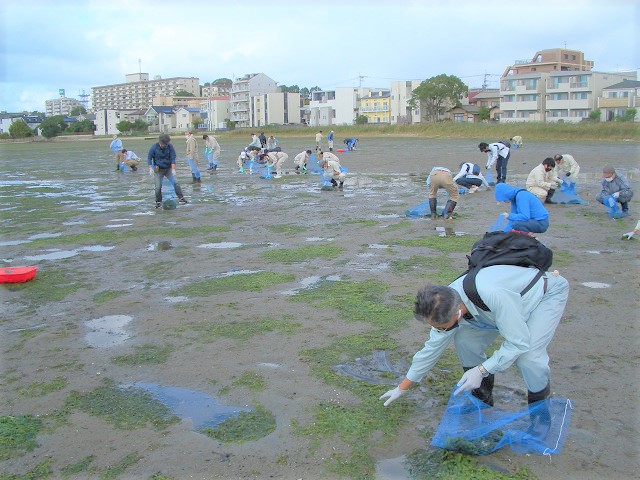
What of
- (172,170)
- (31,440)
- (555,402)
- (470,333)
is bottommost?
(31,440)

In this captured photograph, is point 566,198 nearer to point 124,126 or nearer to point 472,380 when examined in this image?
point 472,380

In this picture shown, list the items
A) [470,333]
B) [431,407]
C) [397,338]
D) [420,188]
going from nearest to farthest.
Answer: [470,333]
[431,407]
[397,338]
[420,188]

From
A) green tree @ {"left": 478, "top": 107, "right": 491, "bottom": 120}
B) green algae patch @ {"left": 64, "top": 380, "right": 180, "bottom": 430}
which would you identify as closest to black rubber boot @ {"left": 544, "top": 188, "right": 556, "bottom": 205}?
green algae patch @ {"left": 64, "top": 380, "right": 180, "bottom": 430}

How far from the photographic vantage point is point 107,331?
19.1 feet

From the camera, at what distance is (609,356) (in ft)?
16.2

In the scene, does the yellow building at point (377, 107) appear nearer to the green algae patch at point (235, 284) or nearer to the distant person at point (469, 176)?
the distant person at point (469, 176)

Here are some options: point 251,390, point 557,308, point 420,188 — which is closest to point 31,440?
point 251,390

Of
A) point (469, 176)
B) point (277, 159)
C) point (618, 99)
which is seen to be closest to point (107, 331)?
point (469, 176)

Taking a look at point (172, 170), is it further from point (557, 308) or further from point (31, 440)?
point (557, 308)

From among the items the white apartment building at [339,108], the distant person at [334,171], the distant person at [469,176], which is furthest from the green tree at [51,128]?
the distant person at [469,176]

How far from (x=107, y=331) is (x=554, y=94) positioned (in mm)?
77226

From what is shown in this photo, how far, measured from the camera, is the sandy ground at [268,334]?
3596 mm

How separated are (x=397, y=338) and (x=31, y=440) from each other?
307 cm

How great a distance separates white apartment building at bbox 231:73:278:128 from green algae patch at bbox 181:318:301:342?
11221 centimetres
